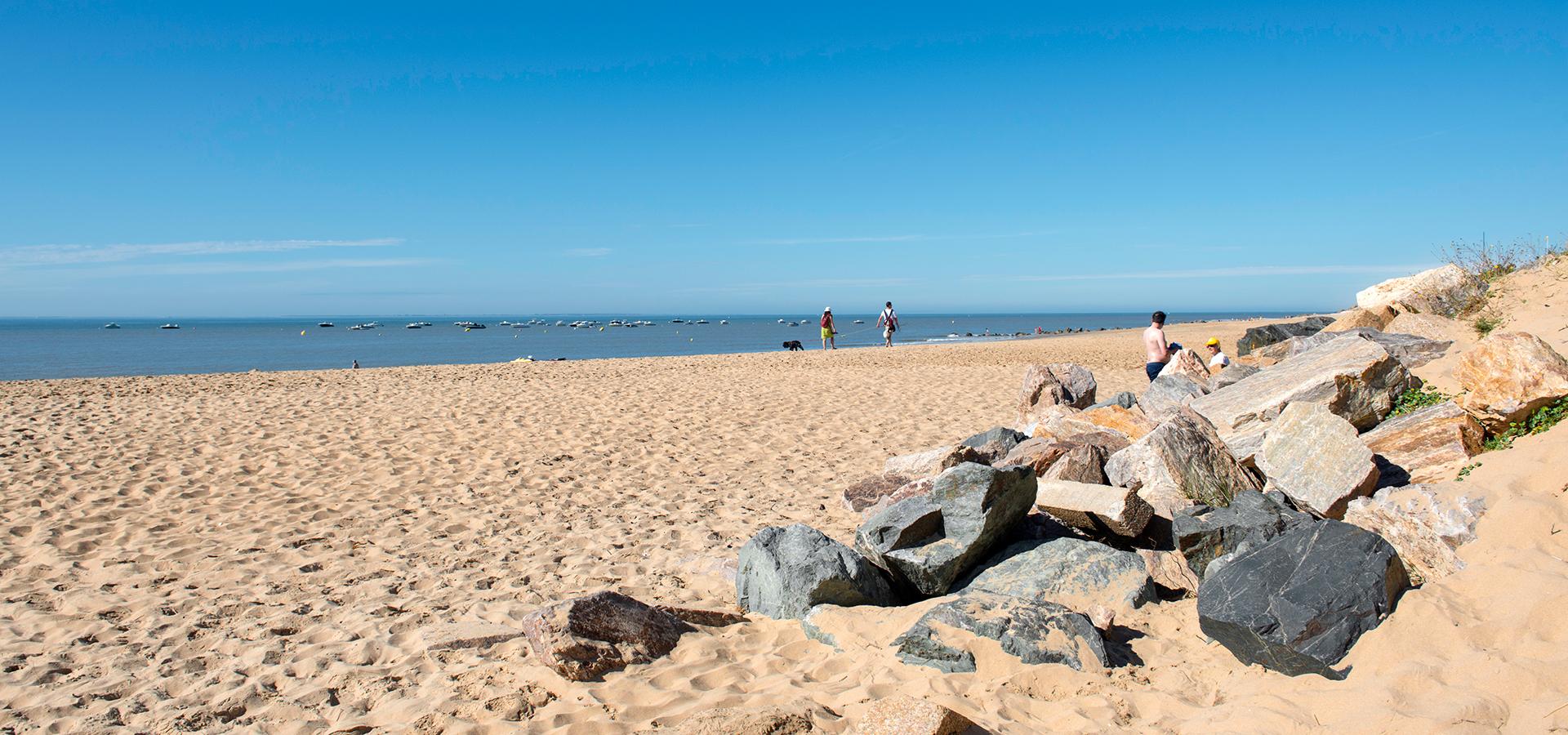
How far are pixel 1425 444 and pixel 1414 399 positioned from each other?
110 cm

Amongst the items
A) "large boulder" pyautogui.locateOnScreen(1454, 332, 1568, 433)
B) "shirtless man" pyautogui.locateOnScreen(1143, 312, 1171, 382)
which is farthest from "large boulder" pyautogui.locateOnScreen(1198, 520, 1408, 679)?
"shirtless man" pyautogui.locateOnScreen(1143, 312, 1171, 382)

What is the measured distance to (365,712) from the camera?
12.9 feet

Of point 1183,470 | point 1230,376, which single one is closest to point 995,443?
point 1183,470

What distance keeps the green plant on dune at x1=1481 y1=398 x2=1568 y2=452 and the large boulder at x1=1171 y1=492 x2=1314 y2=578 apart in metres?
1.41

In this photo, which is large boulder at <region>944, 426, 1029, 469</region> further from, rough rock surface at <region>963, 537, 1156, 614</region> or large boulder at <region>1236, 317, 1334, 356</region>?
large boulder at <region>1236, 317, 1334, 356</region>

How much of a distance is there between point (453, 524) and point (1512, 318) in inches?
468

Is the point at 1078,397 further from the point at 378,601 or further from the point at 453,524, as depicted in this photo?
the point at 378,601

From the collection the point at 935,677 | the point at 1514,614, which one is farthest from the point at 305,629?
the point at 1514,614

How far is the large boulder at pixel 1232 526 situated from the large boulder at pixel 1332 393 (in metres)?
1.04

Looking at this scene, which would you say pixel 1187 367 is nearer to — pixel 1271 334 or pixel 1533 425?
pixel 1533 425

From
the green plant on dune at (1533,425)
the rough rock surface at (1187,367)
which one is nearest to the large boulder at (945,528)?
the green plant on dune at (1533,425)

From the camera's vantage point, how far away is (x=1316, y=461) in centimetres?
532

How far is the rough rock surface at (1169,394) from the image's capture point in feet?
26.9

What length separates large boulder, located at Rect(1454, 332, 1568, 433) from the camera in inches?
210
